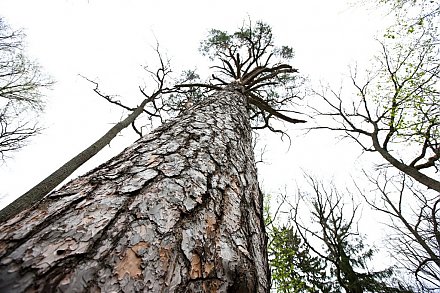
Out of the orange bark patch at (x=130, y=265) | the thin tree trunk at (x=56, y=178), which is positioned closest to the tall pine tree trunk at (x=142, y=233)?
the orange bark patch at (x=130, y=265)

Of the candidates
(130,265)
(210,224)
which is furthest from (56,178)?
(130,265)

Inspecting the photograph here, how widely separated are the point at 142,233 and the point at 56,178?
4076 mm

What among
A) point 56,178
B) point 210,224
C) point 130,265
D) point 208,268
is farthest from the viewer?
point 56,178

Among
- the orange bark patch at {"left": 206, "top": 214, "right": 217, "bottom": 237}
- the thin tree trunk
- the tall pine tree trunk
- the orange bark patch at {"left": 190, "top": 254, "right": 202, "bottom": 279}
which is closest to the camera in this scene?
the tall pine tree trunk

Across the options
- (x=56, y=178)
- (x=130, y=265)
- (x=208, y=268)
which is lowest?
(x=208, y=268)

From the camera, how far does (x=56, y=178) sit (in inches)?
157

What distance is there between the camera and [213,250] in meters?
0.78

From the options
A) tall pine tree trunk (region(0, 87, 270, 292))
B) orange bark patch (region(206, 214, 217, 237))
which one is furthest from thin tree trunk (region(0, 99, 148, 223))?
orange bark patch (region(206, 214, 217, 237))

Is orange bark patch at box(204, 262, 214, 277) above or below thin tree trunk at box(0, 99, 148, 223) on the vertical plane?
below

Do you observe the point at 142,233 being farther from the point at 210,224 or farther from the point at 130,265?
the point at 210,224

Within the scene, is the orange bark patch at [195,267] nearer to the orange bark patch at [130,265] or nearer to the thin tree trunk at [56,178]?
the orange bark patch at [130,265]

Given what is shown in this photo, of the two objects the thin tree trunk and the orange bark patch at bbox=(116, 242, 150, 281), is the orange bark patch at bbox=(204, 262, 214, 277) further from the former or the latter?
the thin tree trunk

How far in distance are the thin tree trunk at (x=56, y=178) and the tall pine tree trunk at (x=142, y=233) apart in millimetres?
1911

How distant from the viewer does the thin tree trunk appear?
3.22 meters
